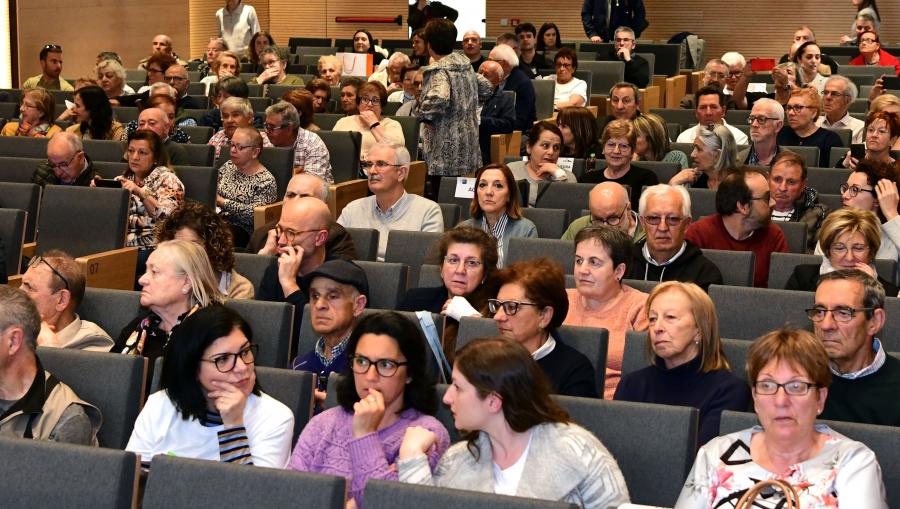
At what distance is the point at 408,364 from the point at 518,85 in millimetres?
6020

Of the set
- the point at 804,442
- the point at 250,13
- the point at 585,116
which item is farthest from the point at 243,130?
the point at 250,13

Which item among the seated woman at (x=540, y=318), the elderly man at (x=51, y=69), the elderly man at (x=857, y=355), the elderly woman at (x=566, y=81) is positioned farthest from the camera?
the elderly man at (x=51, y=69)

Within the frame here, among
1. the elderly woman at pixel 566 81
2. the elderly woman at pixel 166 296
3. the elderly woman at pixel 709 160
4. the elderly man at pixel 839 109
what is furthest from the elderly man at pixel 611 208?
the elderly woman at pixel 566 81

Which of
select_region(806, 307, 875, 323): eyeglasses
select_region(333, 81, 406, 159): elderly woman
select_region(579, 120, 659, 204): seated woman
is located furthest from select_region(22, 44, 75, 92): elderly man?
select_region(806, 307, 875, 323): eyeglasses

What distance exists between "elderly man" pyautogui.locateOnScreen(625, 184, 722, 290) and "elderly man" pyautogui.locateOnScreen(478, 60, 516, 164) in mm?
3472

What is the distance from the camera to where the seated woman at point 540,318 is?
3.63 metres

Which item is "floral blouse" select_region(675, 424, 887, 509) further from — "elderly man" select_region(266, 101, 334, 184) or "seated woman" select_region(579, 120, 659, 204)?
"elderly man" select_region(266, 101, 334, 184)

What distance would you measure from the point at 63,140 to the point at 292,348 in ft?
8.79

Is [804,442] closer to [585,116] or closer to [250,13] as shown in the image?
[585,116]

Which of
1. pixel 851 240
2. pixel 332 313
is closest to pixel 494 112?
pixel 851 240

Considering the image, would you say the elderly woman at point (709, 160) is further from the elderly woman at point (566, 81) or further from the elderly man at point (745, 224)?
the elderly woman at point (566, 81)

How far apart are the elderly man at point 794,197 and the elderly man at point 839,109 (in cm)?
220

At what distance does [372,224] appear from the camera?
5.86 meters

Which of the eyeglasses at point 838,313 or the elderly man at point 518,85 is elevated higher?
the elderly man at point 518,85
